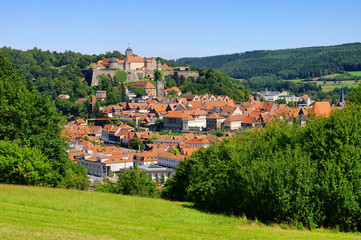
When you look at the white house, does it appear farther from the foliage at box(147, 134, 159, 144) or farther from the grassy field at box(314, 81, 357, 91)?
the grassy field at box(314, 81, 357, 91)

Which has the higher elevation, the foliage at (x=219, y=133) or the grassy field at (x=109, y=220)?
the grassy field at (x=109, y=220)

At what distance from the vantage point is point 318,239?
11.8 m

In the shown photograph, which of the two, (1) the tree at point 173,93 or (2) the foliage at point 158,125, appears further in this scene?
(1) the tree at point 173,93

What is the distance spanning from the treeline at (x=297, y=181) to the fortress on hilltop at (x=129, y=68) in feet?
265

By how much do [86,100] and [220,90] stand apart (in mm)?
27532

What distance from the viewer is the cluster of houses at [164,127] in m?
49.3

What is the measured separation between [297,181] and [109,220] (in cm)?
566

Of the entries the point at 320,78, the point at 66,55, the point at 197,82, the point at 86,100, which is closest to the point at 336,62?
the point at 320,78

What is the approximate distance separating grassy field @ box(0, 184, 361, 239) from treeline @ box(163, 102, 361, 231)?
2.27 ft

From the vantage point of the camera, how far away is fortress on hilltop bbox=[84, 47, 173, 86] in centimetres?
9606

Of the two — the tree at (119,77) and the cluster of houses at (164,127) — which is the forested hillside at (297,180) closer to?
the cluster of houses at (164,127)

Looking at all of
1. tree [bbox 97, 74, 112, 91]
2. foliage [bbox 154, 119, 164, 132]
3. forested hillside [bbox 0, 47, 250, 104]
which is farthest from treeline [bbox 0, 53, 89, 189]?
tree [bbox 97, 74, 112, 91]

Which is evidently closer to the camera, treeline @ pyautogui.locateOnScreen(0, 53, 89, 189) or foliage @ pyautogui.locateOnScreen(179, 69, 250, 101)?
treeline @ pyautogui.locateOnScreen(0, 53, 89, 189)

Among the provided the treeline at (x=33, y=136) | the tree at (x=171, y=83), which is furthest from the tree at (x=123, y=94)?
the treeline at (x=33, y=136)
